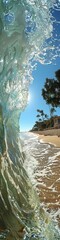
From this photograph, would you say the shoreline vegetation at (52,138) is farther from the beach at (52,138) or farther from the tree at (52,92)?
the tree at (52,92)

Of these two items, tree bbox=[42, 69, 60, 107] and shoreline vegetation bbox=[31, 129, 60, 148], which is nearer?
shoreline vegetation bbox=[31, 129, 60, 148]

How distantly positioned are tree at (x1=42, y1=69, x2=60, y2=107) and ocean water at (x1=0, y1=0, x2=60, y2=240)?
44883mm

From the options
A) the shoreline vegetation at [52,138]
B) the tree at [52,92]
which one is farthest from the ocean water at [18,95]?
the tree at [52,92]

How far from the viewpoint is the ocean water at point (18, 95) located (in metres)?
3.95

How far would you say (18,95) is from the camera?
649 cm

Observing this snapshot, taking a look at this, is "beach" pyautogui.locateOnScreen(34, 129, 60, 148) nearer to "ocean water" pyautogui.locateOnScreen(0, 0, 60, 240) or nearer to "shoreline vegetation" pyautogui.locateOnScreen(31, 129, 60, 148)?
"shoreline vegetation" pyautogui.locateOnScreen(31, 129, 60, 148)

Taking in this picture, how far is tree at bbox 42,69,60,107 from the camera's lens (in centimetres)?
5294

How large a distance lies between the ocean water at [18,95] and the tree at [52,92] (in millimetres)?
44883

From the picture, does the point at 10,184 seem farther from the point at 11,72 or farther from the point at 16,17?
the point at 16,17

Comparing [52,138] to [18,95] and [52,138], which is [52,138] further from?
[18,95]

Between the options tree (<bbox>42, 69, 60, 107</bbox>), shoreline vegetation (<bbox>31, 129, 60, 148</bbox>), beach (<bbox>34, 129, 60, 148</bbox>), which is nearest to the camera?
beach (<bbox>34, 129, 60, 148</bbox>)

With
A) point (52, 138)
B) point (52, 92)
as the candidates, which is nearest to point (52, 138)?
point (52, 138)

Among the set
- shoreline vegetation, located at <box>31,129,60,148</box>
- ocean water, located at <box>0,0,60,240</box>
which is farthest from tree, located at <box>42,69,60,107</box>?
ocean water, located at <box>0,0,60,240</box>

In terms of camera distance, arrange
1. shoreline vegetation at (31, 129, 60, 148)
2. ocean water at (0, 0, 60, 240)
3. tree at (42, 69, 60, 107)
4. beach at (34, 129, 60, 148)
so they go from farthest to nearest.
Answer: tree at (42, 69, 60, 107) < shoreline vegetation at (31, 129, 60, 148) < beach at (34, 129, 60, 148) < ocean water at (0, 0, 60, 240)
